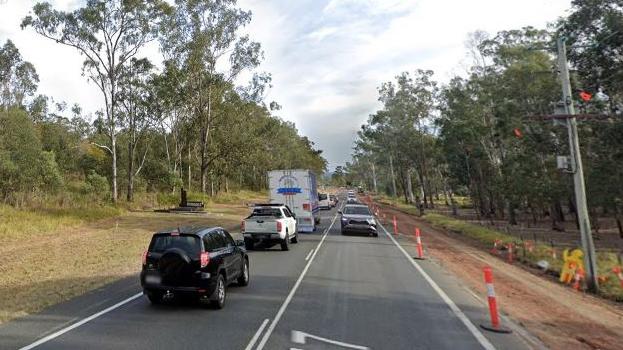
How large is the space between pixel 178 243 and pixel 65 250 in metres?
11.9

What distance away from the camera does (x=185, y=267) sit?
8.94m

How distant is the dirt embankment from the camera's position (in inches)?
323

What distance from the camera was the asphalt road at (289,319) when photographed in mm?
7133

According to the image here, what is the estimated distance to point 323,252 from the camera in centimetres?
1836

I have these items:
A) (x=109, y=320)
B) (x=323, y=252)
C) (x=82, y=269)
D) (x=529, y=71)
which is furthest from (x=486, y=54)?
(x=109, y=320)

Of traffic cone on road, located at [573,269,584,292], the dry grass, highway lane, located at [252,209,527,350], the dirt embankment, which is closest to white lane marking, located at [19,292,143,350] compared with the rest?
the dry grass

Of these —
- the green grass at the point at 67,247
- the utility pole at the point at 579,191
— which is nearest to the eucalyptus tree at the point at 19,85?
the green grass at the point at 67,247

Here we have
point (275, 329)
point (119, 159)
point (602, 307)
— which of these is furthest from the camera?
point (119, 159)

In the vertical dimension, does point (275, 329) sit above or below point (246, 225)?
below

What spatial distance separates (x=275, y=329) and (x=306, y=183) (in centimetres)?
1766

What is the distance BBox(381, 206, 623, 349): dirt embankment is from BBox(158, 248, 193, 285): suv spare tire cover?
6.44m

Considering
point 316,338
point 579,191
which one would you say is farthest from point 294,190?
point 316,338

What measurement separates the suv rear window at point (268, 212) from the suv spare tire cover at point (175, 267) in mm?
9885

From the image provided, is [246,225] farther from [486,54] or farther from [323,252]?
[486,54]
